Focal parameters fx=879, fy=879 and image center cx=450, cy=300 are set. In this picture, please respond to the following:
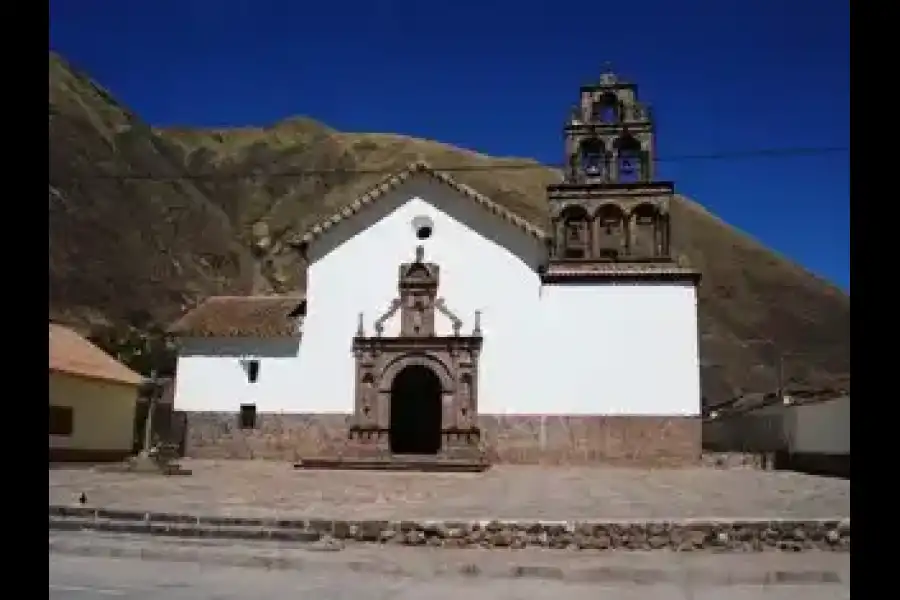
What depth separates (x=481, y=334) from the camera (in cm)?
2194

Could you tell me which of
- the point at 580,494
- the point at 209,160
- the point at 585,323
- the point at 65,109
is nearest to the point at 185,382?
the point at 585,323

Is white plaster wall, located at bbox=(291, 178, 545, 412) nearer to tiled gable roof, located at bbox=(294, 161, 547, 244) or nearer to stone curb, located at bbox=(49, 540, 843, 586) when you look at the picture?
tiled gable roof, located at bbox=(294, 161, 547, 244)

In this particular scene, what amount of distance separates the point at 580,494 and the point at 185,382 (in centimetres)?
1297

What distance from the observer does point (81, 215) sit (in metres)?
45.5

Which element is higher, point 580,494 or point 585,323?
point 585,323

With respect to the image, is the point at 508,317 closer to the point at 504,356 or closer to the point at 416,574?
the point at 504,356

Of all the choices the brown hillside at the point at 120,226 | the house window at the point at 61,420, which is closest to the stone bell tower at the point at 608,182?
the house window at the point at 61,420

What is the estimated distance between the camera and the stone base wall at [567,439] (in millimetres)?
21141

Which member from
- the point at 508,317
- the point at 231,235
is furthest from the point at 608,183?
the point at 231,235

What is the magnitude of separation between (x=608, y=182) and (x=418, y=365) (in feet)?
22.6

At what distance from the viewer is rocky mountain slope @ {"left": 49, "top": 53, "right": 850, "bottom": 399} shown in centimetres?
4391

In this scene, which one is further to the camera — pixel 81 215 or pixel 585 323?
pixel 81 215

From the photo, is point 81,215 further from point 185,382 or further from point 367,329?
point 367,329
